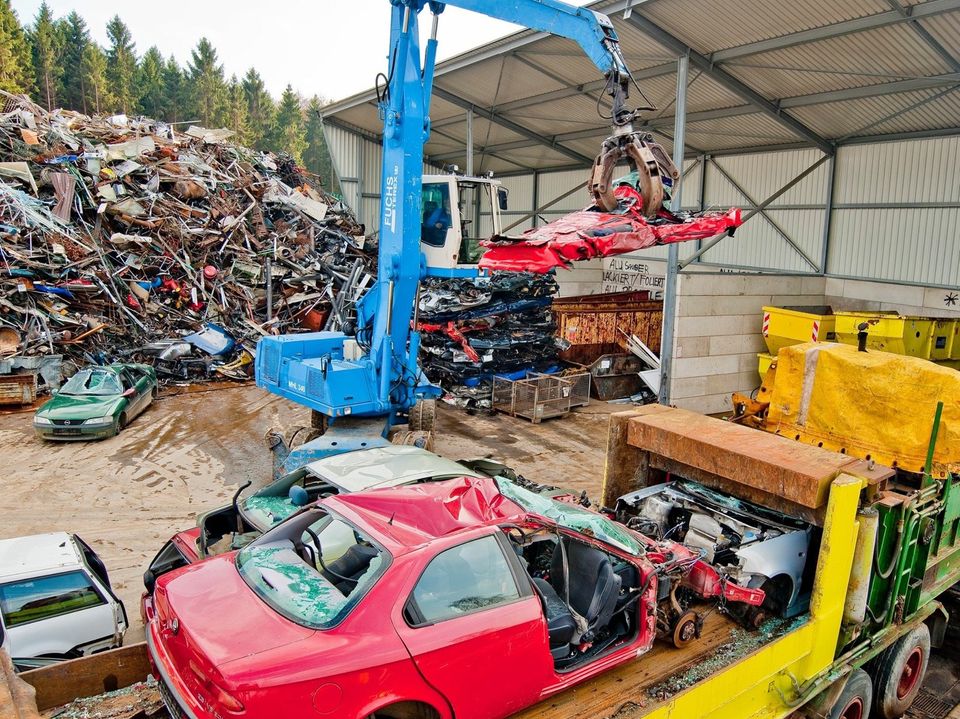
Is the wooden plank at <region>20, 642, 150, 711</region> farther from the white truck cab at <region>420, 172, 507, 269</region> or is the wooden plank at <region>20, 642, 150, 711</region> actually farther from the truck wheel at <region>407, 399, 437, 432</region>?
the white truck cab at <region>420, 172, 507, 269</region>

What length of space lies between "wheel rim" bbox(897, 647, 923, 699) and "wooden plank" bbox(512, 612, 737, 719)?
7.04ft

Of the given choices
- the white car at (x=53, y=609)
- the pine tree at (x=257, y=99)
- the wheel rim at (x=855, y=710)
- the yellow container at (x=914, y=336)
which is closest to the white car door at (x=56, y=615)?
the white car at (x=53, y=609)

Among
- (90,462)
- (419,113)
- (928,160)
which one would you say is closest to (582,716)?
(419,113)

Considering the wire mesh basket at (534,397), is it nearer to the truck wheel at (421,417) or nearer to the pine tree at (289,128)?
the truck wheel at (421,417)

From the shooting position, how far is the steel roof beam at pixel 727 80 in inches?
492

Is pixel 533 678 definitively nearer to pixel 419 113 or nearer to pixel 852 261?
pixel 419 113

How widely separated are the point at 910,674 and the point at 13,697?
660 centimetres

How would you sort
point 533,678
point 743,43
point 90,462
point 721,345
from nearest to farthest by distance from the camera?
1. point 533,678
2. point 90,462
3. point 743,43
4. point 721,345

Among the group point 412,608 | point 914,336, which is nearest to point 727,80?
point 914,336

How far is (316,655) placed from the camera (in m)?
3.11

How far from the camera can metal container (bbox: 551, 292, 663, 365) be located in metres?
16.1

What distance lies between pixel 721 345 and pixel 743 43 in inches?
226

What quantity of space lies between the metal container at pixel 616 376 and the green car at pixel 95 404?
9.51 metres

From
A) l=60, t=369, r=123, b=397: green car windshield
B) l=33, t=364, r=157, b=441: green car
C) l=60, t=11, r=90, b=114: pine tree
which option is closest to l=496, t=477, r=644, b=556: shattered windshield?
l=33, t=364, r=157, b=441: green car
